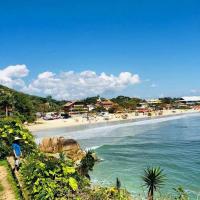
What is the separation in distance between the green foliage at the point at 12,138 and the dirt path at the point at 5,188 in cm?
293

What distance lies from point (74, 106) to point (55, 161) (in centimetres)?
12509

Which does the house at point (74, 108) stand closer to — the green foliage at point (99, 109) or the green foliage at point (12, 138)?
the green foliage at point (99, 109)

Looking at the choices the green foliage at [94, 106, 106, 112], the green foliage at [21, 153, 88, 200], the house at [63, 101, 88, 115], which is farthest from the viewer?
the green foliage at [94, 106, 106, 112]

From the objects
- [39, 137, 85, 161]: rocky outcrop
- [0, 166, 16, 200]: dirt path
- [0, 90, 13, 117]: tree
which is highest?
[0, 90, 13, 117]: tree

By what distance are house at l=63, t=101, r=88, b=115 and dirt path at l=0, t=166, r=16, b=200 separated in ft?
382

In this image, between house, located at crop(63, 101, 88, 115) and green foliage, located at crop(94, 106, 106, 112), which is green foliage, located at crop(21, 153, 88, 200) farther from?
green foliage, located at crop(94, 106, 106, 112)

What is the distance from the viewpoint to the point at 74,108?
13600 cm

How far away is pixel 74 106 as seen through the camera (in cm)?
13650

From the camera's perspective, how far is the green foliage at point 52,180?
10.2 metres

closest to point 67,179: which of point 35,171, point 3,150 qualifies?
point 35,171

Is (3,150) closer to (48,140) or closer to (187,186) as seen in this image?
(187,186)

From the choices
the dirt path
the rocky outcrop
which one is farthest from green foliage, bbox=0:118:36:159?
the rocky outcrop

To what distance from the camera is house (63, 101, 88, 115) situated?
133 m

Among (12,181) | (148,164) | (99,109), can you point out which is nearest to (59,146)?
(148,164)
